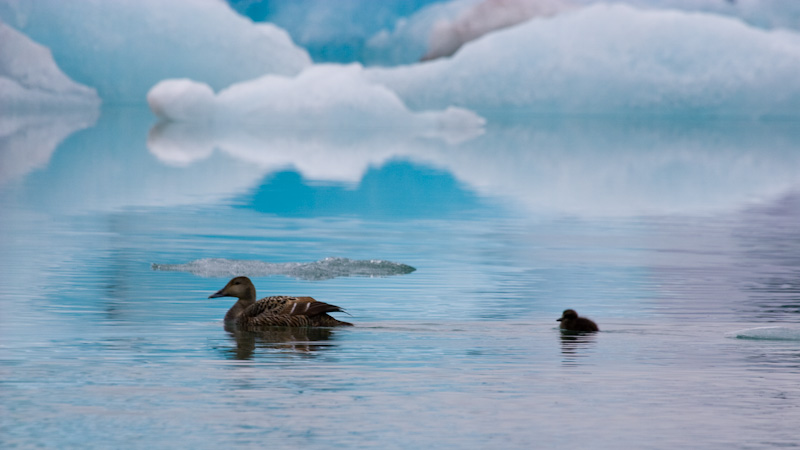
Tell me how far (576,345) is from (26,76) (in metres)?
63.5

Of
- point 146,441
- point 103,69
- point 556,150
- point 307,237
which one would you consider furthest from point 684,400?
point 103,69

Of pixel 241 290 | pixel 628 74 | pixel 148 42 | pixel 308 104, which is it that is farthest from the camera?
pixel 148 42

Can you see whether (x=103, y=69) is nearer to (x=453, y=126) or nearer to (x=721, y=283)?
(x=453, y=126)

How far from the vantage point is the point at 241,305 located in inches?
314

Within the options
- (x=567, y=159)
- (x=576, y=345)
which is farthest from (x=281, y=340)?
(x=567, y=159)

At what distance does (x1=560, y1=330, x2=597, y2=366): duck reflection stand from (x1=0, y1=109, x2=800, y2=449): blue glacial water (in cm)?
2

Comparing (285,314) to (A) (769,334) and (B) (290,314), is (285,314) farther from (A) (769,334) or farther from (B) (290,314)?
(A) (769,334)

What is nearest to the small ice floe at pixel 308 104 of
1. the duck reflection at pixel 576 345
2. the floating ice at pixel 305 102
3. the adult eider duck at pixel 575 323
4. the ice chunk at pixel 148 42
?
the floating ice at pixel 305 102

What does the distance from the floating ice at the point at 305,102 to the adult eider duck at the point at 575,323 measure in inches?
1657

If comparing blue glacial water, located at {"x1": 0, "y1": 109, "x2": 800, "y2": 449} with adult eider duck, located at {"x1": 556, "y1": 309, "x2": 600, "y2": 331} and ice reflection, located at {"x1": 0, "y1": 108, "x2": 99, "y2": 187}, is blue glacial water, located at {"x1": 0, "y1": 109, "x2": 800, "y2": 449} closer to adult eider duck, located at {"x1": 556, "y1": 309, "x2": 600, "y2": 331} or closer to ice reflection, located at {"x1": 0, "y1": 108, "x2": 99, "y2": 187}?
Answer: adult eider duck, located at {"x1": 556, "y1": 309, "x2": 600, "y2": 331}

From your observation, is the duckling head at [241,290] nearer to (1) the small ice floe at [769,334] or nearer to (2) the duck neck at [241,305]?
(2) the duck neck at [241,305]

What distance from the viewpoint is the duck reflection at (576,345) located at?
21.9 ft

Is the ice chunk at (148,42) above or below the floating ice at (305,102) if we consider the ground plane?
above

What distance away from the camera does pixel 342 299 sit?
9023mm
